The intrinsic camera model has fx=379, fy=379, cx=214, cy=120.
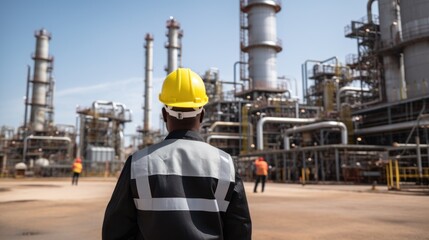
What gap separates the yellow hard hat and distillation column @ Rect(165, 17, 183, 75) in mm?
42415

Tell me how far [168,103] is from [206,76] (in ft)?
131

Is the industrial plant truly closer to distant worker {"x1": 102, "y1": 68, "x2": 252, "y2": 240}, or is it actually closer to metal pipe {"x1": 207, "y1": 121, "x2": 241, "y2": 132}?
metal pipe {"x1": 207, "y1": 121, "x2": 241, "y2": 132}

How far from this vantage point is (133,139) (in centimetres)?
4484

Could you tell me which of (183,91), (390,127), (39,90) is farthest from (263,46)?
(183,91)

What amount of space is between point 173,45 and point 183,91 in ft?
145

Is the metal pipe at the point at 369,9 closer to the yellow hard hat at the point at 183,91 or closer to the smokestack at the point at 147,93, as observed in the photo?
the smokestack at the point at 147,93

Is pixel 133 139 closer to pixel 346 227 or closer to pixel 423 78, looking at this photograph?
pixel 423 78

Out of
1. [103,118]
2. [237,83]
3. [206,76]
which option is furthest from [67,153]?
[237,83]

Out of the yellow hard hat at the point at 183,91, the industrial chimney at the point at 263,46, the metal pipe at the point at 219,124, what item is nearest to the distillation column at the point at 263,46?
the industrial chimney at the point at 263,46

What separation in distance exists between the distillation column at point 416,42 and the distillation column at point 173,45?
83.9 feet

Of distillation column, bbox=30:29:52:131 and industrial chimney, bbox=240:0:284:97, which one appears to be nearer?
industrial chimney, bbox=240:0:284:97

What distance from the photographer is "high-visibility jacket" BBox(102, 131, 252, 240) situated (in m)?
1.43

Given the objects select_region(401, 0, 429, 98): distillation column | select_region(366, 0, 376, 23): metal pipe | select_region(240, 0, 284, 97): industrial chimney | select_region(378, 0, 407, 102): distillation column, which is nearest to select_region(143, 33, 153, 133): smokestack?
select_region(240, 0, 284, 97): industrial chimney

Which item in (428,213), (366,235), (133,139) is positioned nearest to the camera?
(366,235)
